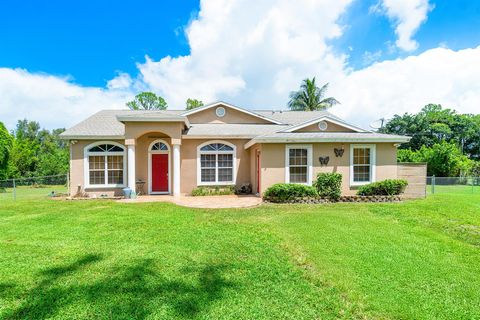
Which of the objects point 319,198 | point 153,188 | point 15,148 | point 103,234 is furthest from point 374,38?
point 15,148

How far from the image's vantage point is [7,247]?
6.07 metres

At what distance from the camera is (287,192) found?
40.2 ft

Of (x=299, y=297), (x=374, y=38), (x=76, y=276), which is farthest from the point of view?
(x=374, y=38)

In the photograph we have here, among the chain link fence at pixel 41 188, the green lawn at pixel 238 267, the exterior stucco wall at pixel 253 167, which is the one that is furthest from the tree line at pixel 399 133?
the green lawn at pixel 238 267

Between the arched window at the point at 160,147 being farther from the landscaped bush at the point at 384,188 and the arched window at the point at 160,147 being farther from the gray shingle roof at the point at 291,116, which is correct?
the landscaped bush at the point at 384,188

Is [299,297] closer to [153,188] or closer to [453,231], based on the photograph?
[453,231]

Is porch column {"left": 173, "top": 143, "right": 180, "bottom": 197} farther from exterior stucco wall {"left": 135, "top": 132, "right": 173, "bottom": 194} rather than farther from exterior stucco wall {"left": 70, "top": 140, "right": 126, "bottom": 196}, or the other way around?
exterior stucco wall {"left": 70, "top": 140, "right": 126, "bottom": 196}

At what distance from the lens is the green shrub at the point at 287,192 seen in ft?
40.1

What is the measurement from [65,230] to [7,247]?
153 centimetres

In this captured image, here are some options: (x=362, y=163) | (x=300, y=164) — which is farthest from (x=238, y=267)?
(x=362, y=163)

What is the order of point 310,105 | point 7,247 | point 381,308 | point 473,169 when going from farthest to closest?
point 310,105, point 473,169, point 7,247, point 381,308

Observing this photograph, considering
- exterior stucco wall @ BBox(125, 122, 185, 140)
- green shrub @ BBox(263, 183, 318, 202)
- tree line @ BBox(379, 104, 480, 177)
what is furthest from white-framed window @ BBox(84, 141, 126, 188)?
tree line @ BBox(379, 104, 480, 177)

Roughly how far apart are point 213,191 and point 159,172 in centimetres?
345

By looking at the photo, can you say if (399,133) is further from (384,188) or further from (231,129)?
(231,129)
